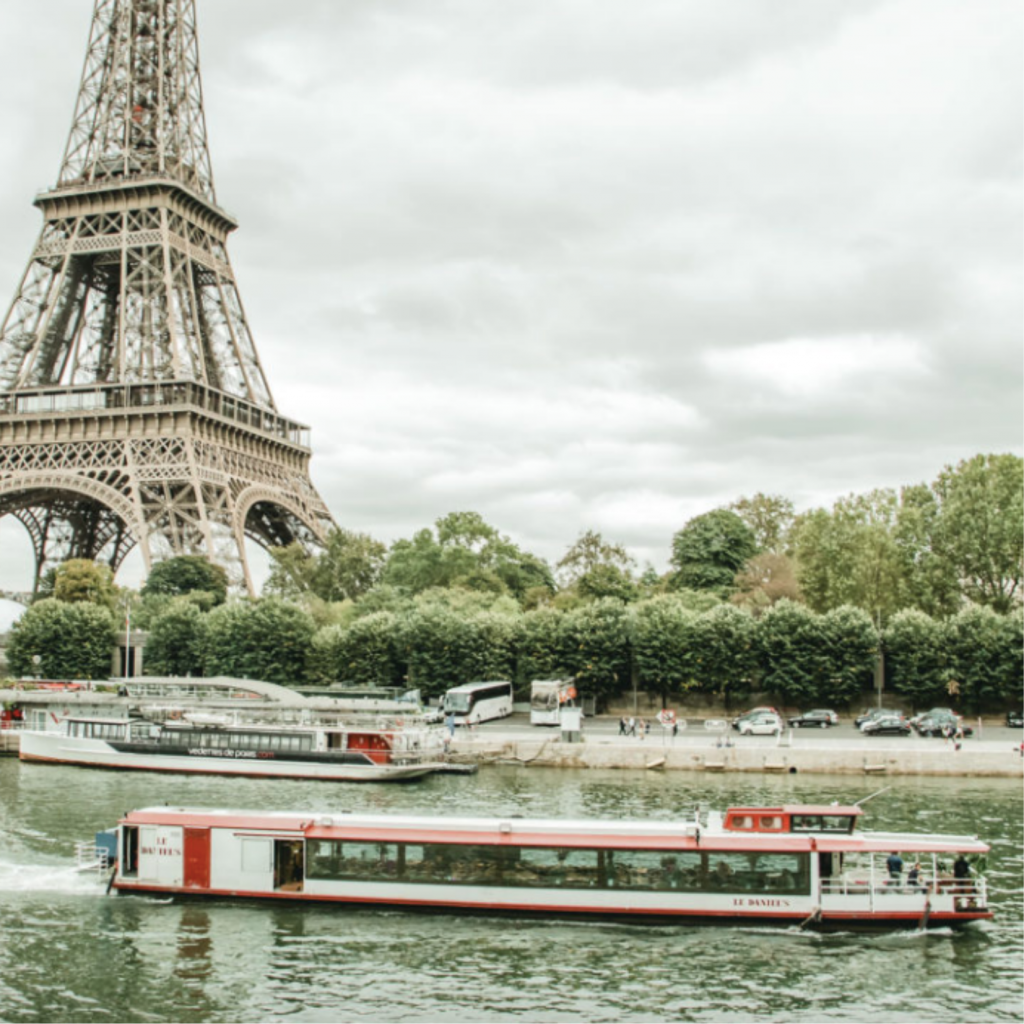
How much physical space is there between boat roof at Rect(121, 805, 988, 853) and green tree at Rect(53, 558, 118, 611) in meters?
58.6

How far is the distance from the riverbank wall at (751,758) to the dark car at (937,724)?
12.4 feet

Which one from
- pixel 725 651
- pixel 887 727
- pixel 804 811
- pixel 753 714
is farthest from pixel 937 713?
pixel 804 811

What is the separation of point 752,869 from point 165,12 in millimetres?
93044

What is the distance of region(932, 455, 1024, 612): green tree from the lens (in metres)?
68.2

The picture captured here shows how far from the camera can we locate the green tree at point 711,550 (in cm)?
9975

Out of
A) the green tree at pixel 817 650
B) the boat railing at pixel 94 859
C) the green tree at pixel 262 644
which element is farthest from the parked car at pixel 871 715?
the boat railing at pixel 94 859

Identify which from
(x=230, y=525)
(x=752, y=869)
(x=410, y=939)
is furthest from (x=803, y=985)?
(x=230, y=525)

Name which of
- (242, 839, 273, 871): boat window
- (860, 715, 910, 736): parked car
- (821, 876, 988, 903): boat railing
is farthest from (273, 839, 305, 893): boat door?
(860, 715, 910, 736): parked car

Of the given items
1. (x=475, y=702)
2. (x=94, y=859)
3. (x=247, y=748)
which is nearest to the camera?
(x=94, y=859)

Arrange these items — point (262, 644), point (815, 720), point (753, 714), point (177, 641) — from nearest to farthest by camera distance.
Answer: point (815, 720)
point (753, 714)
point (262, 644)
point (177, 641)

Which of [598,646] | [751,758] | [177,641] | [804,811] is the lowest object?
[751,758]

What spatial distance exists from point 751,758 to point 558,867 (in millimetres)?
24205

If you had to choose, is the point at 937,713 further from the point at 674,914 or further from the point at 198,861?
the point at 198,861

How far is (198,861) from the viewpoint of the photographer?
89.6ft
